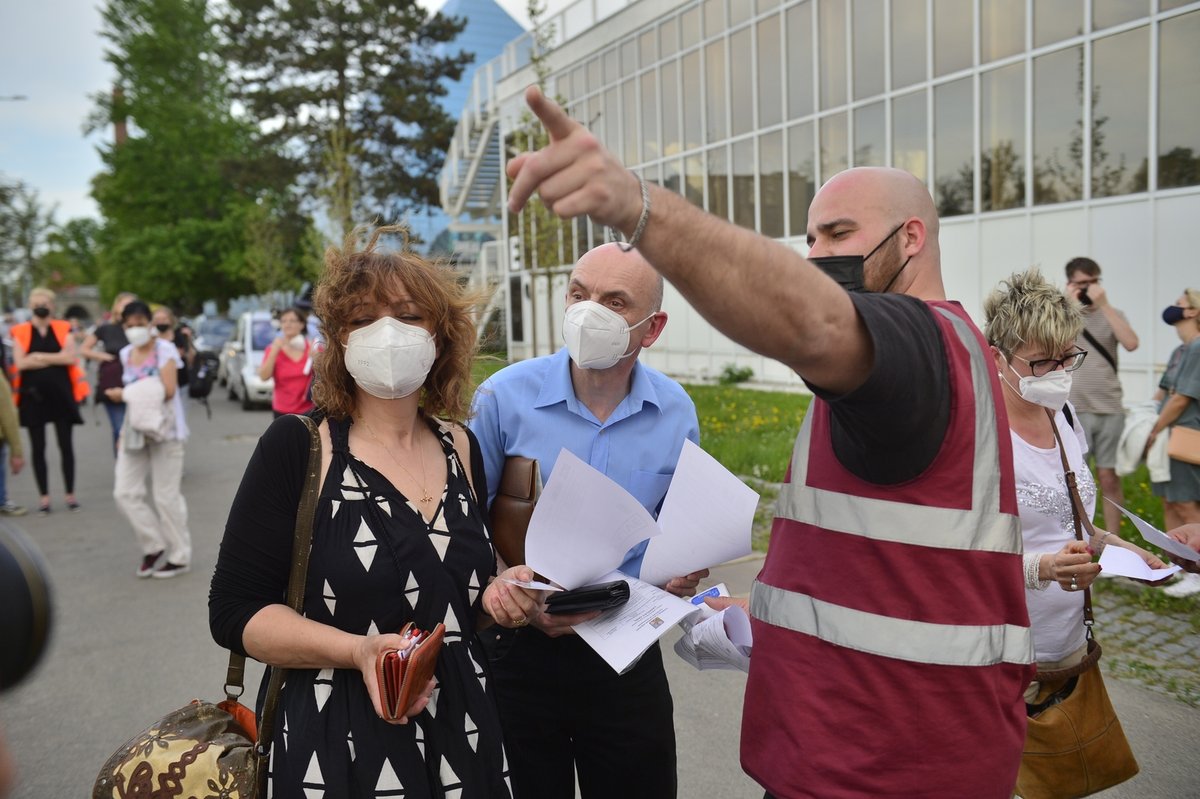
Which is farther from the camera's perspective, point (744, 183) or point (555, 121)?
point (744, 183)

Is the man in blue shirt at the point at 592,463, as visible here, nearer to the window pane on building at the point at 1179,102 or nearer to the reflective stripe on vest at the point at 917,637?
the reflective stripe on vest at the point at 917,637

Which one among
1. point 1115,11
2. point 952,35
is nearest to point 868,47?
point 952,35

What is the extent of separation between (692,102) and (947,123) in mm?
7467

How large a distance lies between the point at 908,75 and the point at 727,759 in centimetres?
1443

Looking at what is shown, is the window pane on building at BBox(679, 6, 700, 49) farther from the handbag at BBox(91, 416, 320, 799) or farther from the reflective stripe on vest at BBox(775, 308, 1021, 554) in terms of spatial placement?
the reflective stripe on vest at BBox(775, 308, 1021, 554)

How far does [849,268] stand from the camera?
1.83 meters

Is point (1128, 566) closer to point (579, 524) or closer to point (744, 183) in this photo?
point (579, 524)

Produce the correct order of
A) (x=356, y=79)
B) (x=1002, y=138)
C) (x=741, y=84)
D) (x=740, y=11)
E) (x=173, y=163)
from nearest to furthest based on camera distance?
(x=1002, y=138), (x=740, y=11), (x=741, y=84), (x=356, y=79), (x=173, y=163)

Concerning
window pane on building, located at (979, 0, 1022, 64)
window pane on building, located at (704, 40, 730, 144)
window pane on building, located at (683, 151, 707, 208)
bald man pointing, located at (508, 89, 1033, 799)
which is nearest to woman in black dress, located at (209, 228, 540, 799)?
bald man pointing, located at (508, 89, 1033, 799)

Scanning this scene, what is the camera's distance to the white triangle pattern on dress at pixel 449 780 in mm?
2066

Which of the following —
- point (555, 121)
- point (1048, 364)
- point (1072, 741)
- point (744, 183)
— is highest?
point (744, 183)

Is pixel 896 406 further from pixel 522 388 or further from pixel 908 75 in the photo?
pixel 908 75

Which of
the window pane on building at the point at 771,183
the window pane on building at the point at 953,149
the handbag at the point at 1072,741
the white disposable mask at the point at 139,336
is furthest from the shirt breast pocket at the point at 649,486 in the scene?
the window pane on building at the point at 771,183

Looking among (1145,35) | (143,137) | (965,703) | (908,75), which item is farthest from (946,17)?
(143,137)
